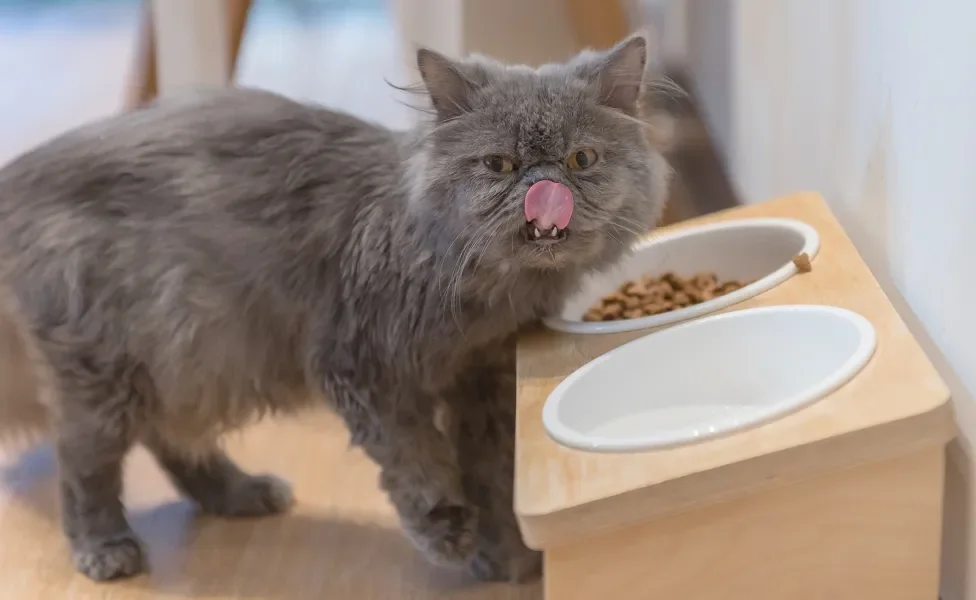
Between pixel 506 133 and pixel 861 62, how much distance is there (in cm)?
47

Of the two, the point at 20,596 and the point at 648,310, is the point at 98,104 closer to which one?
the point at 20,596

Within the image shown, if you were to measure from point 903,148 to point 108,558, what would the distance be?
3.40 feet

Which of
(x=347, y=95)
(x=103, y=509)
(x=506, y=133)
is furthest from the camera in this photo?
(x=347, y=95)

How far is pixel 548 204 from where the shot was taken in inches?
36.6

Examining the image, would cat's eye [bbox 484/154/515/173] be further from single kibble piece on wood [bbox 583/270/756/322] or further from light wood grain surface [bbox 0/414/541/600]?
light wood grain surface [bbox 0/414/541/600]

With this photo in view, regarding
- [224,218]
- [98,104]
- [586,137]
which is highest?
[586,137]

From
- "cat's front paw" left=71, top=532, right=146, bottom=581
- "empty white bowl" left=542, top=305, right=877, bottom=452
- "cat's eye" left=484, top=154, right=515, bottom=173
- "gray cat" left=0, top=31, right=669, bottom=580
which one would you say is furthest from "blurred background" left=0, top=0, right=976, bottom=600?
"cat's front paw" left=71, top=532, right=146, bottom=581

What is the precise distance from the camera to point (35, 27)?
3.09 meters

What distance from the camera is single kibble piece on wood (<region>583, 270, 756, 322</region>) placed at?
4.13ft

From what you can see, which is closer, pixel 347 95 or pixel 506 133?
pixel 506 133

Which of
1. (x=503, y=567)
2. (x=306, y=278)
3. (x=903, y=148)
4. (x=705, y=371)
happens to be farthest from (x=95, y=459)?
(x=903, y=148)

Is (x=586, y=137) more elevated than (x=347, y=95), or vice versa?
(x=586, y=137)

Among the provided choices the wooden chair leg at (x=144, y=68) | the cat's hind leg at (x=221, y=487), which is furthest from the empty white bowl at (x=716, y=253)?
the wooden chair leg at (x=144, y=68)

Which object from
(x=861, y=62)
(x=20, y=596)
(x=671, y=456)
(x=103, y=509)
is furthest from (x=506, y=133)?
(x=20, y=596)
